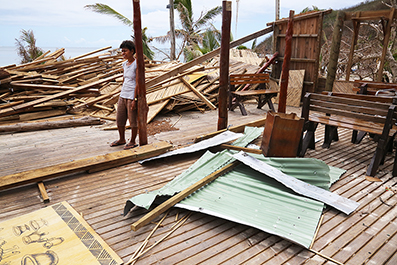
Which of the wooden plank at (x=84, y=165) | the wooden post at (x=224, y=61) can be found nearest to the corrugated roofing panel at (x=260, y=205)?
the wooden plank at (x=84, y=165)

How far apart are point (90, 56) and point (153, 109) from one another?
545 cm

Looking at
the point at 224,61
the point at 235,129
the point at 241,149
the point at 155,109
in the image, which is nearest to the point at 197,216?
the point at 241,149

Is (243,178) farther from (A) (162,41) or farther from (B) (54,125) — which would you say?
(A) (162,41)

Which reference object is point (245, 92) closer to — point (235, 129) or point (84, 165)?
point (235, 129)

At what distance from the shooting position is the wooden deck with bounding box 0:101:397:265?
2.63 meters

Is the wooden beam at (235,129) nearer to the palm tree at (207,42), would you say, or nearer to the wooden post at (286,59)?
the wooden post at (286,59)

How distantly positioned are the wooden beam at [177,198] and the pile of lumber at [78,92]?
3.42m

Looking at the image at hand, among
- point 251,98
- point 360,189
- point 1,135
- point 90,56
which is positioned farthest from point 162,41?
point 360,189

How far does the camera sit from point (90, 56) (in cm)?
1152

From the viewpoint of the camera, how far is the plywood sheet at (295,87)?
9.08 metres

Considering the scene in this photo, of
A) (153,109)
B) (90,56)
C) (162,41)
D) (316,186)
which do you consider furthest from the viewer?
(162,41)

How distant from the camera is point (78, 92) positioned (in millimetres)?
9031

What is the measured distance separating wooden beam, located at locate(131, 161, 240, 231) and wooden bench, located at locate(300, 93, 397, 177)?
1815mm

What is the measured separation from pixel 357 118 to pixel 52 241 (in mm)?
4434
